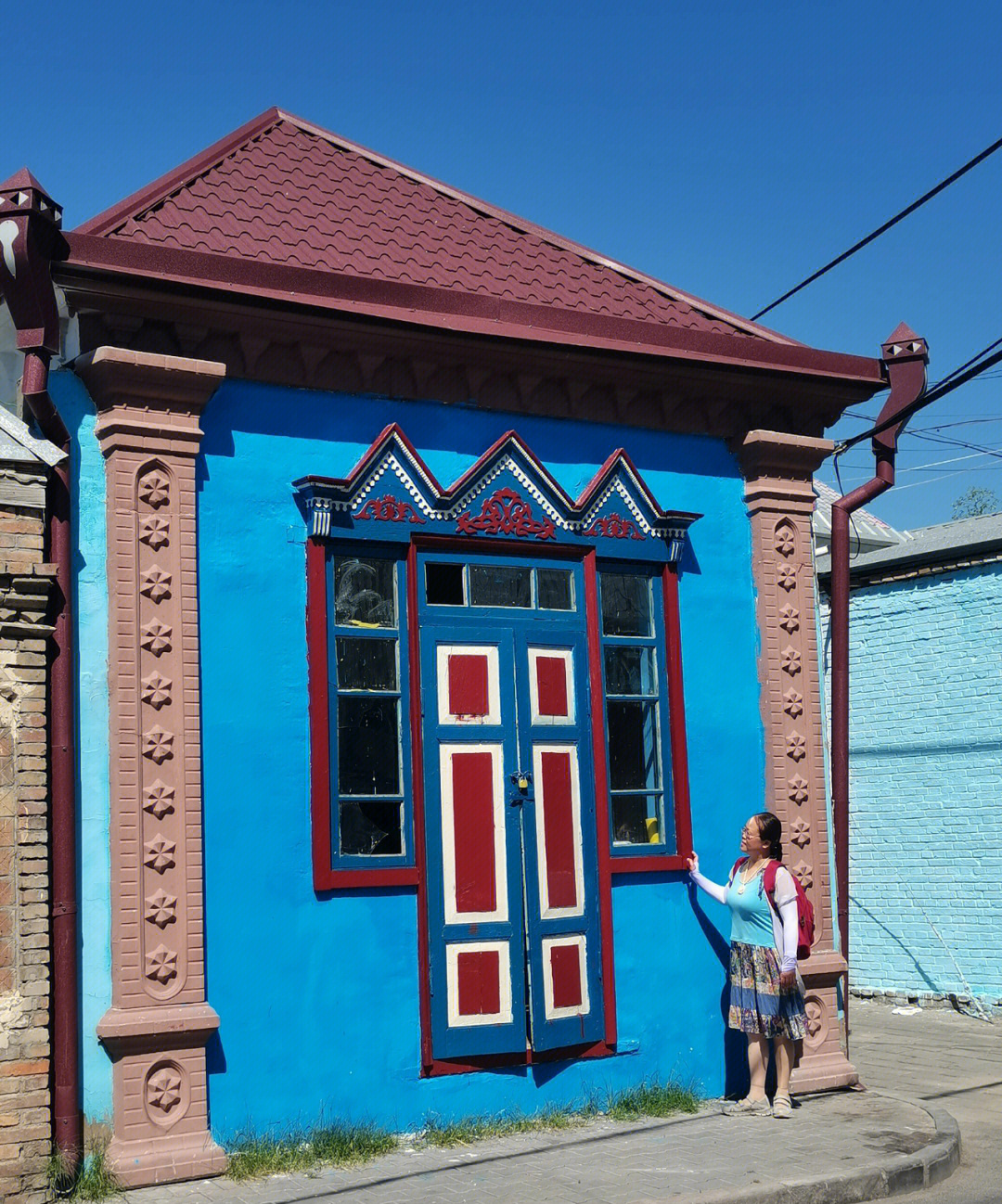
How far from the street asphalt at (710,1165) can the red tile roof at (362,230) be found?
4.62m

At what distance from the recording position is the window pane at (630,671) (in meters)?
8.62

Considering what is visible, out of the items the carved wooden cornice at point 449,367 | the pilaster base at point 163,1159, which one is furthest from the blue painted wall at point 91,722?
the carved wooden cornice at point 449,367

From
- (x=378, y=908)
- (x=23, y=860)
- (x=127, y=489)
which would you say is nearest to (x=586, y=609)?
(x=378, y=908)

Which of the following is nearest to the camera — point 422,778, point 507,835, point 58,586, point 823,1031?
point 58,586

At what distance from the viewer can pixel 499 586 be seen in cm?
824

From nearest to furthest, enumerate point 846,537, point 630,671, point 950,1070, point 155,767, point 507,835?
point 155,767 → point 507,835 → point 630,671 → point 950,1070 → point 846,537

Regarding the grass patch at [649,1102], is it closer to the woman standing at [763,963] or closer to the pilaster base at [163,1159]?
the woman standing at [763,963]

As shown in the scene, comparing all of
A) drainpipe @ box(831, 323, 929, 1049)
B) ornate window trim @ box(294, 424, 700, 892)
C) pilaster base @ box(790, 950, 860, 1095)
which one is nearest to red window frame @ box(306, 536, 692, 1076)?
ornate window trim @ box(294, 424, 700, 892)

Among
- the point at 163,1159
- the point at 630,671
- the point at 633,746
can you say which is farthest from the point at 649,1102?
the point at 163,1159

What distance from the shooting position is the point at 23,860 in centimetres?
659

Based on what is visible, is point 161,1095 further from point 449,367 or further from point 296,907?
point 449,367

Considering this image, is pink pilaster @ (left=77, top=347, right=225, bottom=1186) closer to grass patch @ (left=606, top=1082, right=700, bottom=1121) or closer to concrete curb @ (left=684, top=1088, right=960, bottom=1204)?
grass patch @ (left=606, top=1082, right=700, bottom=1121)

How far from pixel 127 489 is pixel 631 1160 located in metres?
4.18

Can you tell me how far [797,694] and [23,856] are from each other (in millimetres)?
4893
